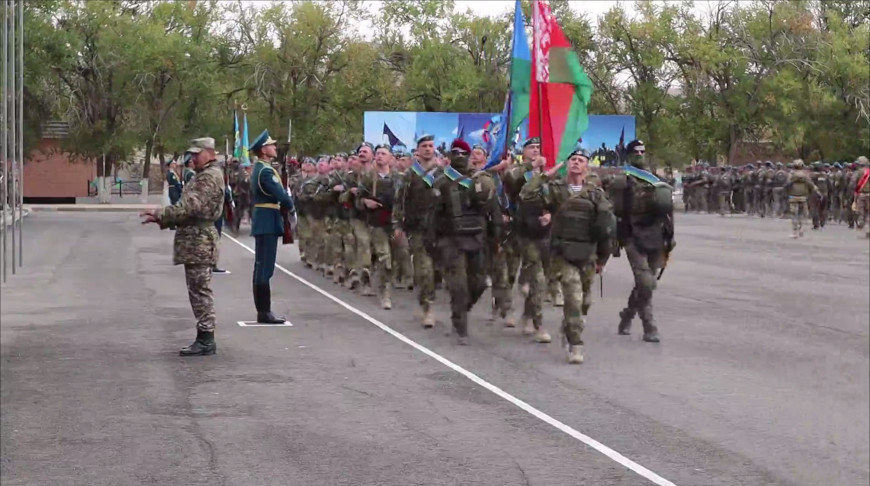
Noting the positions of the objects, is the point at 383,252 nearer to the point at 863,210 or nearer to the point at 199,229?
the point at 199,229

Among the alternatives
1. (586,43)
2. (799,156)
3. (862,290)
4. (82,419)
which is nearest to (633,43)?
(586,43)

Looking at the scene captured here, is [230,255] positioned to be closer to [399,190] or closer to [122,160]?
[399,190]

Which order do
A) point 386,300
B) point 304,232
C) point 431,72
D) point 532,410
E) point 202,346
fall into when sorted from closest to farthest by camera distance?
1. point 532,410
2. point 202,346
3. point 386,300
4. point 304,232
5. point 431,72

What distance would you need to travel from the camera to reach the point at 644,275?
38.8 ft

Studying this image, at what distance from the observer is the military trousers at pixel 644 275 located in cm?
1180

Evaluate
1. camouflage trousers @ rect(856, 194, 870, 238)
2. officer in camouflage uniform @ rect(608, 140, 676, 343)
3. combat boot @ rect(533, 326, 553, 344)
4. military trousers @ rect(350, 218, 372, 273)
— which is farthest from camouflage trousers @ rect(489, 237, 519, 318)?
camouflage trousers @ rect(856, 194, 870, 238)

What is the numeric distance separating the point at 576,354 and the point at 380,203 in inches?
208

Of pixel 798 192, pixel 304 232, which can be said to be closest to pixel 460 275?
pixel 304 232

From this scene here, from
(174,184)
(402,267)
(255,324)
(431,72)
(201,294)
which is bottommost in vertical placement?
(255,324)

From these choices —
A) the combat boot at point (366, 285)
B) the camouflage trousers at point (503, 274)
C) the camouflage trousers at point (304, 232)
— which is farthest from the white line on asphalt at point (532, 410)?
the camouflage trousers at point (304, 232)

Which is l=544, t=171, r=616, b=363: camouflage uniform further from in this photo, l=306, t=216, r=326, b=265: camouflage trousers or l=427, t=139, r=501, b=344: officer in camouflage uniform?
l=306, t=216, r=326, b=265: camouflage trousers

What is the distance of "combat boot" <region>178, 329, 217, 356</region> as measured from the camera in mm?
10805

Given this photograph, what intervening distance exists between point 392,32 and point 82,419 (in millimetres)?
A: 56675

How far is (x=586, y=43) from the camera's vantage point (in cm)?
5912
